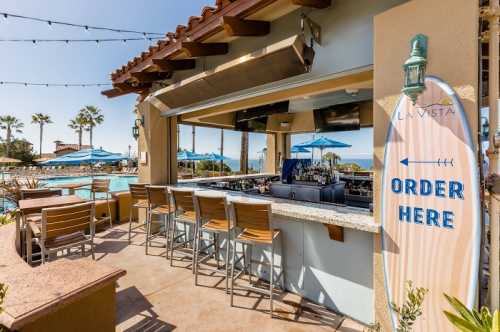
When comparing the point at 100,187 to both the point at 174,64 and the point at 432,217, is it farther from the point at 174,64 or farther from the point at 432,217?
the point at 432,217

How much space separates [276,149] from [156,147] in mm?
4573

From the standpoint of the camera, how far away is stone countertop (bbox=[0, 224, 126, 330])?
117cm

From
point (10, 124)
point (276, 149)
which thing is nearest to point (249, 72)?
point (276, 149)

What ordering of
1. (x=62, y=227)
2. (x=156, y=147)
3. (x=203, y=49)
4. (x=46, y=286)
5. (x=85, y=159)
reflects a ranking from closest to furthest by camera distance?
(x=46, y=286) → (x=62, y=227) → (x=203, y=49) → (x=156, y=147) → (x=85, y=159)

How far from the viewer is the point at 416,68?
1793mm

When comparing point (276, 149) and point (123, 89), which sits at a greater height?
point (123, 89)

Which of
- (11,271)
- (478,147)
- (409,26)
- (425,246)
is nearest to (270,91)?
(409,26)

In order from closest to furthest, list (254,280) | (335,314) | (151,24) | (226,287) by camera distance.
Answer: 1. (335,314)
2. (226,287)
3. (254,280)
4. (151,24)

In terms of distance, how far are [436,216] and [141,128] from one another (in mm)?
5461

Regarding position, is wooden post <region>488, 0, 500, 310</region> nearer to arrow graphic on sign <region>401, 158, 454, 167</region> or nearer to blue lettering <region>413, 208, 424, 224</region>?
arrow graphic on sign <region>401, 158, 454, 167</region>

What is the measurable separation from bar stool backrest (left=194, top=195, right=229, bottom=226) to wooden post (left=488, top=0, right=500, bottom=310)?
2.50 m

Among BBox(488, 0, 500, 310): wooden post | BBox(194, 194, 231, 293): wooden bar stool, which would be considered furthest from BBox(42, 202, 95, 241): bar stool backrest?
BBox(488, 0, 500, 310): wooden post

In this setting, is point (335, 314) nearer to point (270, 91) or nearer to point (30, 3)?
point (270, 91)

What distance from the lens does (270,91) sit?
3.21 m
